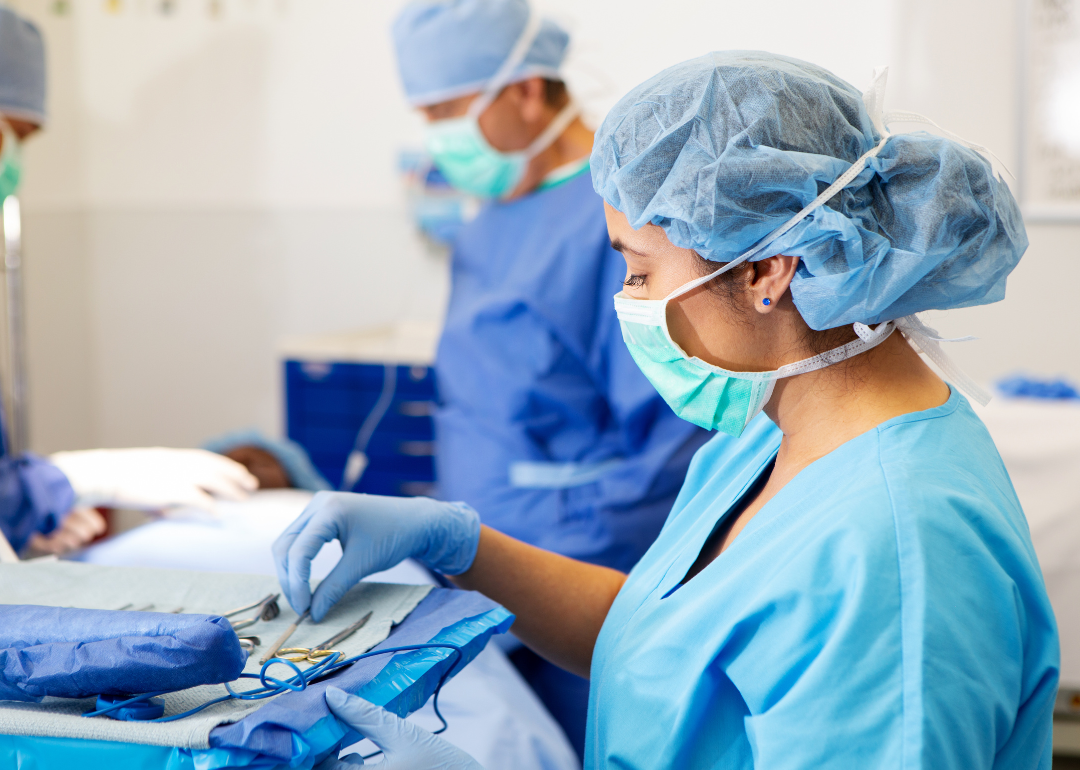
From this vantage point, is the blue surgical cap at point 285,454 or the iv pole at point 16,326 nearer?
the blue surgical cap at point 285,454

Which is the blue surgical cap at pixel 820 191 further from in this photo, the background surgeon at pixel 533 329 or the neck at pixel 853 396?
the background surgeon at pixel 533 329

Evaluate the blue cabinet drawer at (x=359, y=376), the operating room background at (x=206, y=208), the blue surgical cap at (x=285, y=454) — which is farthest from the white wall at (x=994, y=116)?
the blue surgical cap at (x=285, y=454)

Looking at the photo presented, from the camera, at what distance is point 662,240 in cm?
89

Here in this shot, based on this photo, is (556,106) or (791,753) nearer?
(791,753)

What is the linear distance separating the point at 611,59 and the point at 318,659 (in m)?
2.58

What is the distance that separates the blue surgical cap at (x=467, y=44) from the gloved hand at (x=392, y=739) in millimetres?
1521

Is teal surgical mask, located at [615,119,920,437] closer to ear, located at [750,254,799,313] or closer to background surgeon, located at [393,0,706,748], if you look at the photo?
ear, located at [750,254,799,313]

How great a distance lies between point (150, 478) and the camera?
1.82 metres

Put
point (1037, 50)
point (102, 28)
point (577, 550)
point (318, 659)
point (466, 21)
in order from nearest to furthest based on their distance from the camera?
1. point (318, 659)
2. point (577, 550)
3. point (466, 21)
4. point (1037, 50)
5. point (102, 28)

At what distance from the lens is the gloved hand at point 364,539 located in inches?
36.8

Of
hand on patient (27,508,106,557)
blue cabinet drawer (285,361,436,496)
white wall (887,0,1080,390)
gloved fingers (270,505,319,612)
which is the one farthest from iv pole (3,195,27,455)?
white wall (887,0,1080,390)

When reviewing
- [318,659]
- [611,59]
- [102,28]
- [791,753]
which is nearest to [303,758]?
[318,659]

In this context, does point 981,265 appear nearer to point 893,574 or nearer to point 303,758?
point 893,574

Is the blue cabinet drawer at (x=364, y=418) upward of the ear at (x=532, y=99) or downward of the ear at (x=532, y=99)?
downward
